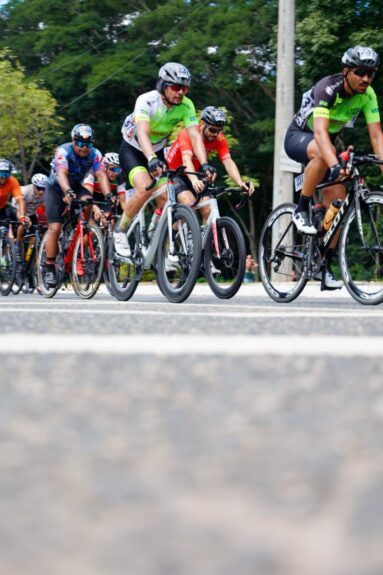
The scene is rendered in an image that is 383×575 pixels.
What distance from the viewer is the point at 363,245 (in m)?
7.82

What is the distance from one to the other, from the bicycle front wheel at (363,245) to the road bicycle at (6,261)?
21.1ft

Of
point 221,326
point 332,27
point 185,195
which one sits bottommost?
point 221,326

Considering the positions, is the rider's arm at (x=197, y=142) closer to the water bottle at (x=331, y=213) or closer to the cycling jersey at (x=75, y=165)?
the water bottle at (x=331, y=213)

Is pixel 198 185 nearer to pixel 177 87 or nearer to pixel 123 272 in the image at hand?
pixel 177 87

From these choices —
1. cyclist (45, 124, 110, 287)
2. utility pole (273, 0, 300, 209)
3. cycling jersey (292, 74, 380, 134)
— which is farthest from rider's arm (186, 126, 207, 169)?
utility pole (273, 0, 300, 209)

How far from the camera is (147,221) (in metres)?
10.2

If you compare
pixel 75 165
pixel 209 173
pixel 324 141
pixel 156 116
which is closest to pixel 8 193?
pixel 75 165

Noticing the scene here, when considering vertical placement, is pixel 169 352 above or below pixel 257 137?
below

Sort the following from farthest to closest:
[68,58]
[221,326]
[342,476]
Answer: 1. [68,58]
2. [221,326]
3. [342,476]

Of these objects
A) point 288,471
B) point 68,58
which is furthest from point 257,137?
point 288,471

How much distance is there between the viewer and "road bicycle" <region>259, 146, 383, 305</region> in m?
7.71

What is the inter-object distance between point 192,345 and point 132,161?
5.88 meters

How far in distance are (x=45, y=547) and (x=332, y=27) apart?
2394 centimetres

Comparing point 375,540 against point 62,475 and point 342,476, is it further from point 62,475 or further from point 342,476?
point 62,475
